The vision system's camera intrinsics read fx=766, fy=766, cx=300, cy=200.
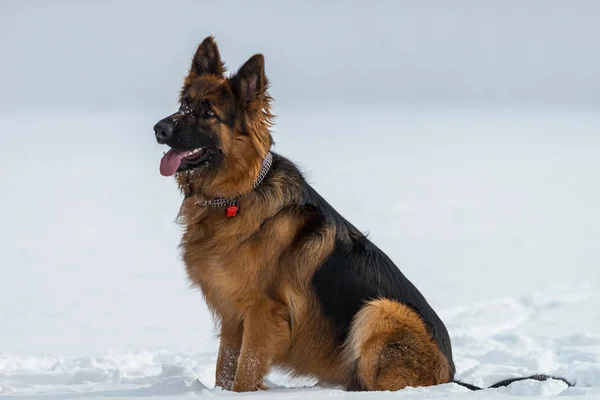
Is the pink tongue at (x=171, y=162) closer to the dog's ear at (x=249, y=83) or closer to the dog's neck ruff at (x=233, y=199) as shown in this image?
the dog's neck ruff at (x=233, y=199)

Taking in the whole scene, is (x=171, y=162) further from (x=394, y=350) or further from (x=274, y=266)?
(x=394, y=350)

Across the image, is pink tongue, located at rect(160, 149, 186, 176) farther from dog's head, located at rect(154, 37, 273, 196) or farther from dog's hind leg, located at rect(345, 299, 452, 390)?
dog's hind leg, located at rect(345, 299, 452, 390)

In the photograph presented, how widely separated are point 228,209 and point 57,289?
5490 mm

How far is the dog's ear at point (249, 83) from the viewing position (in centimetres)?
503

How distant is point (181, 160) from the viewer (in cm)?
504

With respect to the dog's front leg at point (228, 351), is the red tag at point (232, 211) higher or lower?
higher

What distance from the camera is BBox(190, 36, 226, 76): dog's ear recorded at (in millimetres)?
5309

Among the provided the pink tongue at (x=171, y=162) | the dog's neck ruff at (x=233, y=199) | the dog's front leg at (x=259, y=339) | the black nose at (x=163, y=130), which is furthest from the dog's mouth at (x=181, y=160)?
the dog's front leg at (x=259, y=339)

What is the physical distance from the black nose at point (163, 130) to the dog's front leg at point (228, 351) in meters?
1.30

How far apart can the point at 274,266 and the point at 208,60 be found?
5.00 feet

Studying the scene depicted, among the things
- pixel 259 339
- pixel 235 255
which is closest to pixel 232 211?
pixel 235 255

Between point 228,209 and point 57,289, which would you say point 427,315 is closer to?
point 228,209

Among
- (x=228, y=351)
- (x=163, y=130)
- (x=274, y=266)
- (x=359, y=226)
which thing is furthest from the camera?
(x=359, y=226)

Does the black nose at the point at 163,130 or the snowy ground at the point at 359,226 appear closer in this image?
the black nose at the point at 163,130
